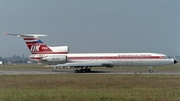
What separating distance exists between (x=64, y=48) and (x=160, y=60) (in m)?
13.8

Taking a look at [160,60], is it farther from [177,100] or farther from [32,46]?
[177,100]

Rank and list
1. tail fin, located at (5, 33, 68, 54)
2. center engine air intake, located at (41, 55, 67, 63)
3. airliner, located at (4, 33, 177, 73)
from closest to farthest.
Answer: airliner, located at (4, 33, 177, 73) < center engine air intake, located at (41, 55, 67, 63) < tail fin, located at (5, 33, 68, 54)

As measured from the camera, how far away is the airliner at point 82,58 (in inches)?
1452

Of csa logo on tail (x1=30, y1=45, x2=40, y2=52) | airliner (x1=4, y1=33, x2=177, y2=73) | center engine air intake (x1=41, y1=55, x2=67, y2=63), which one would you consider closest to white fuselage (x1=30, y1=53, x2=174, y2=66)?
airliner (x1=4, y1=33, x2=177, y2=73)

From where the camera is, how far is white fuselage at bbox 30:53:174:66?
1452 inches

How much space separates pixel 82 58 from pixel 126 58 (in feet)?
20.6

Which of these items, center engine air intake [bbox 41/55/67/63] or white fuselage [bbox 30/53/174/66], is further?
center engine air intake [bbox 41/55/67/63]

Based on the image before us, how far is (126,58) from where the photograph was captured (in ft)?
122

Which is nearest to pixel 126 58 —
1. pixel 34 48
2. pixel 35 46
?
pixel 35 46

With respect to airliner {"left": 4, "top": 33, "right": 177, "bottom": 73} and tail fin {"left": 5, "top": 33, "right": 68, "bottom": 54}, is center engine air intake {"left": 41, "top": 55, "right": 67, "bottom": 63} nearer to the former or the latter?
airliner {"left": 4, "top": 33, "right": 177, "bottom": 73}

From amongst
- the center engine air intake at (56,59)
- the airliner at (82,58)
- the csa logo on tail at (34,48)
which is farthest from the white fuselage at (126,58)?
the csa logo on tail at (34,48)

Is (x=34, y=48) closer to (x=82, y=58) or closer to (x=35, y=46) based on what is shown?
(x=35, y=46)

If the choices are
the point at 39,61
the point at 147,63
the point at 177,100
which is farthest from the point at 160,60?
the point at 177,100

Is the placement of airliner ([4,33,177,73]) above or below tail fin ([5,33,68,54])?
below
